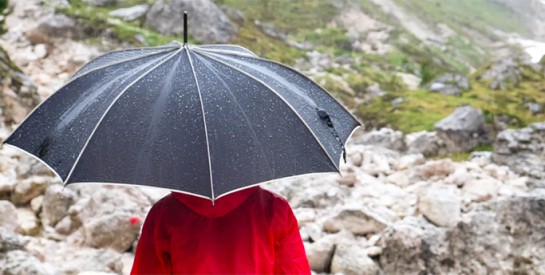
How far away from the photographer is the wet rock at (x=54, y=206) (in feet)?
18.8

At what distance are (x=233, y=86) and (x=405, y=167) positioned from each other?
6598 mm

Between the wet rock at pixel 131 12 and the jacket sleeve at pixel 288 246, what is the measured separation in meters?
18.9

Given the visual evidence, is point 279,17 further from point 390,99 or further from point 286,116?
point 286,116

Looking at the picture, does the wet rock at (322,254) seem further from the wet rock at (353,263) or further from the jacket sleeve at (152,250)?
the jacket sleeve at (152,250)

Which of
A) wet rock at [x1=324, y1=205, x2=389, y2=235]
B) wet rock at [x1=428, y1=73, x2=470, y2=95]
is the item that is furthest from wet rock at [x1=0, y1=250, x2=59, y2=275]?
wet rock at [x1=428, y1=73, x2=470, y2=95]

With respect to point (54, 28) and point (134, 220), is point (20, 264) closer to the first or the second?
point (134, 220)

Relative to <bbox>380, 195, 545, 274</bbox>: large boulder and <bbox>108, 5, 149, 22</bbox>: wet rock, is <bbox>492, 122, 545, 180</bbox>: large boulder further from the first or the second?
<bbox>108, 5, 149, 22</bbox>: wet rock

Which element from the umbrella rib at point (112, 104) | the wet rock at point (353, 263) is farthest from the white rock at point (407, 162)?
the umbrella rib at point (112, 104)

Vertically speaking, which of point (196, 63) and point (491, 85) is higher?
point (196, 63)

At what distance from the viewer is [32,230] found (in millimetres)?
5523

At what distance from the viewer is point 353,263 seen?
4.97 m

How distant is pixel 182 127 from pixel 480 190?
5052mm

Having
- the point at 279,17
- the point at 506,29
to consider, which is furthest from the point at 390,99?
the point at 506,29

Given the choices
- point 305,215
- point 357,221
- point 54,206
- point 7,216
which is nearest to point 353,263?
point 357,221
